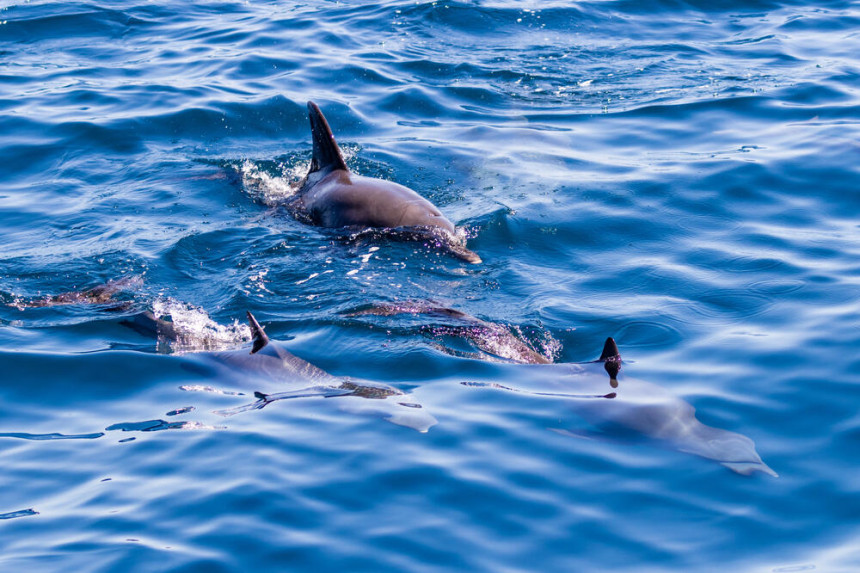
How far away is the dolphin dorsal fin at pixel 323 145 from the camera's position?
9.52 meters

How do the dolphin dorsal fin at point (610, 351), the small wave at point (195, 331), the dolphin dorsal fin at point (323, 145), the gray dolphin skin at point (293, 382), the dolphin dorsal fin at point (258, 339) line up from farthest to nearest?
1. the dolphin dorsal fin at point (323, 145)
2. the small wave at point (195, 331)
3. the dolphin dorsal fin at point (258, 339)
4. the dolphin dorsal fin at point (610, 351)
5. the gray dolphin skin at point (293, 382)

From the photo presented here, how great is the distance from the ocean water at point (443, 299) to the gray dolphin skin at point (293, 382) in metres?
0.07

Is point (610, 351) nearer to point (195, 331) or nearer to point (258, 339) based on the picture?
point (258, 339)

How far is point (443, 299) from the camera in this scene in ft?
25.4

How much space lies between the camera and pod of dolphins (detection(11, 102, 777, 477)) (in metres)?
5.79

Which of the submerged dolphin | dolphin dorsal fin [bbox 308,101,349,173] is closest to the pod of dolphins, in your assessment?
the submerged dolphin

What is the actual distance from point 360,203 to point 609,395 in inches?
145

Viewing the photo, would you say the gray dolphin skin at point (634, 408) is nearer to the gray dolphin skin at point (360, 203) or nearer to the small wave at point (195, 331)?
the gray dolphin skin at point (360, 203)

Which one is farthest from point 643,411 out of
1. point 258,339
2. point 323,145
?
point 323,145

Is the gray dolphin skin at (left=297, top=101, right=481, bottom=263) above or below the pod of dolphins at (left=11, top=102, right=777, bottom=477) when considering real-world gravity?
above

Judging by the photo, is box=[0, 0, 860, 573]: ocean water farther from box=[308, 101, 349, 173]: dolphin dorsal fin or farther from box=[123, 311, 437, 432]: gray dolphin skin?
box=[308, 101, 349, 173]: dolphin dorsal fin

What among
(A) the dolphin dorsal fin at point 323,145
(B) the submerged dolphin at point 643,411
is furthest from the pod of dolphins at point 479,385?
(A) the dolphin dorsal fin at point 323,145

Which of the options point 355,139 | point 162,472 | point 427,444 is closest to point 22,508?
point 162,472

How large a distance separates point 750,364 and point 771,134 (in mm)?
6061
